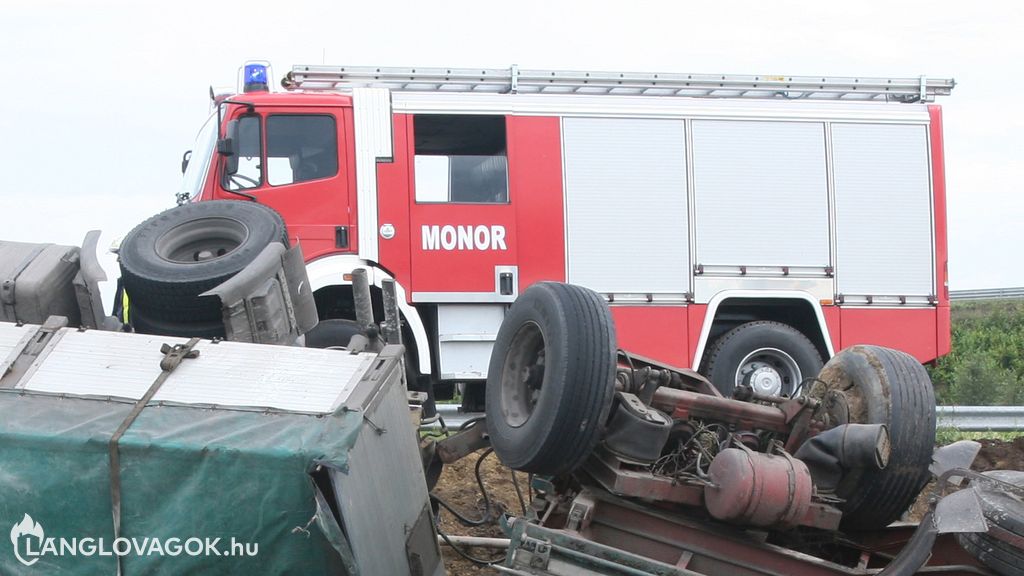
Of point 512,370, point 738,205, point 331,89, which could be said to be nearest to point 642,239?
point 738,205

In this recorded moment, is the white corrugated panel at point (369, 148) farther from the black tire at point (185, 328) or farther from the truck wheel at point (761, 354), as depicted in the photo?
the truck wheel at point (761, 354)

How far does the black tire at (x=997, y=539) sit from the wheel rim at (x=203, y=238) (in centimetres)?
396

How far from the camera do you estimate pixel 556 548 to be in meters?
4.13

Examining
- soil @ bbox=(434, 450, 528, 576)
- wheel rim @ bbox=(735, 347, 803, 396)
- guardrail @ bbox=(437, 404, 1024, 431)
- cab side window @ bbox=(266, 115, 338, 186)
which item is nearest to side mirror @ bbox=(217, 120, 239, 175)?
cab side window @ bbox=(266, 115, 338, 186)

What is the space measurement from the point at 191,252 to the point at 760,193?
4.71 m

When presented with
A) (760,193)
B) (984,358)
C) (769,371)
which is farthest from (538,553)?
(984,358)

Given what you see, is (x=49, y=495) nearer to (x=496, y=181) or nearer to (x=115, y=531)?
(x=115, y=531)

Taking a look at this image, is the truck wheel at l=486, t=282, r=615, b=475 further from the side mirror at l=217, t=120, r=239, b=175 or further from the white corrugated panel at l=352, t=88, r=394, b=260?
the side mirror at l=217, t=120, r=239, b=175

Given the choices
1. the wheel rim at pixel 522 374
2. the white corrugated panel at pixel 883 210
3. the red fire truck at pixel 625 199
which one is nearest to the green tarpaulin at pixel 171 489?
the wheel rim at pixel 522 374

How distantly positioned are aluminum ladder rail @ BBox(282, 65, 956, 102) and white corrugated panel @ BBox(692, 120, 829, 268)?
1.23 ft

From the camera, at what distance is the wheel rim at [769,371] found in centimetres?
870

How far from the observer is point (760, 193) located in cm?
886

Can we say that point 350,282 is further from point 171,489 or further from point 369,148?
point 171,489

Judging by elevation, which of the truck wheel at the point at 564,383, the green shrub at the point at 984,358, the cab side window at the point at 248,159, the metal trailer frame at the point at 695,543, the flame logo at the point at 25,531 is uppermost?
the cab side window at the point at 248,159
